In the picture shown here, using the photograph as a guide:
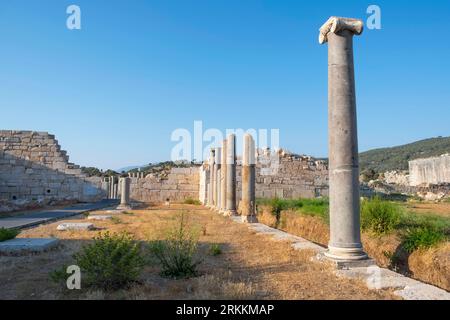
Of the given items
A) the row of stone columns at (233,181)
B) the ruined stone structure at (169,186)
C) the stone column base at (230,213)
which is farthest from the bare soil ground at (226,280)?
the ruined stone structure at (169,186)

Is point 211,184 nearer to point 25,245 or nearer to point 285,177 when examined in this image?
point 285,177

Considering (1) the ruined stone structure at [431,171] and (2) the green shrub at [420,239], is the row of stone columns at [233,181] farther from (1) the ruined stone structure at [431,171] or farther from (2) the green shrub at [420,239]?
(1) the ruined stone structure at [431,171]

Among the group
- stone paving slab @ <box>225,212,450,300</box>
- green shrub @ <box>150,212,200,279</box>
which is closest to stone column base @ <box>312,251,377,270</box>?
stone paving slab @ <box>225,212,450,300</box>

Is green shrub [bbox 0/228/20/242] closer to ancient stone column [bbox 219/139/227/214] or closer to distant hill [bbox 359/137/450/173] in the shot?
ancient stone column [bbox 219/139/227/214]

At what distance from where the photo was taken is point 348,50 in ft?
21.3

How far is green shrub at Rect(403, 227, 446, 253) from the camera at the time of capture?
725 centimetres

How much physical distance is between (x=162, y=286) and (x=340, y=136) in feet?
12.1

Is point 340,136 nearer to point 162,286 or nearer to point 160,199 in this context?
point 162,286

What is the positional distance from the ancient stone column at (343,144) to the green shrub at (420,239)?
84.5 inches

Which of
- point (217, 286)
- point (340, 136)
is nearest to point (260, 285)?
point (217, 286)

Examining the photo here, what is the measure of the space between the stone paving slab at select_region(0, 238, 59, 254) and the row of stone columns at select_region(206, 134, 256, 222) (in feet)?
22.4

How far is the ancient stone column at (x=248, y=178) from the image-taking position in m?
13.5

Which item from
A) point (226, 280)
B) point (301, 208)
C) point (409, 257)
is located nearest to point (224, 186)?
point (301, 208)

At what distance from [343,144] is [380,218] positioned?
12.2 ft
